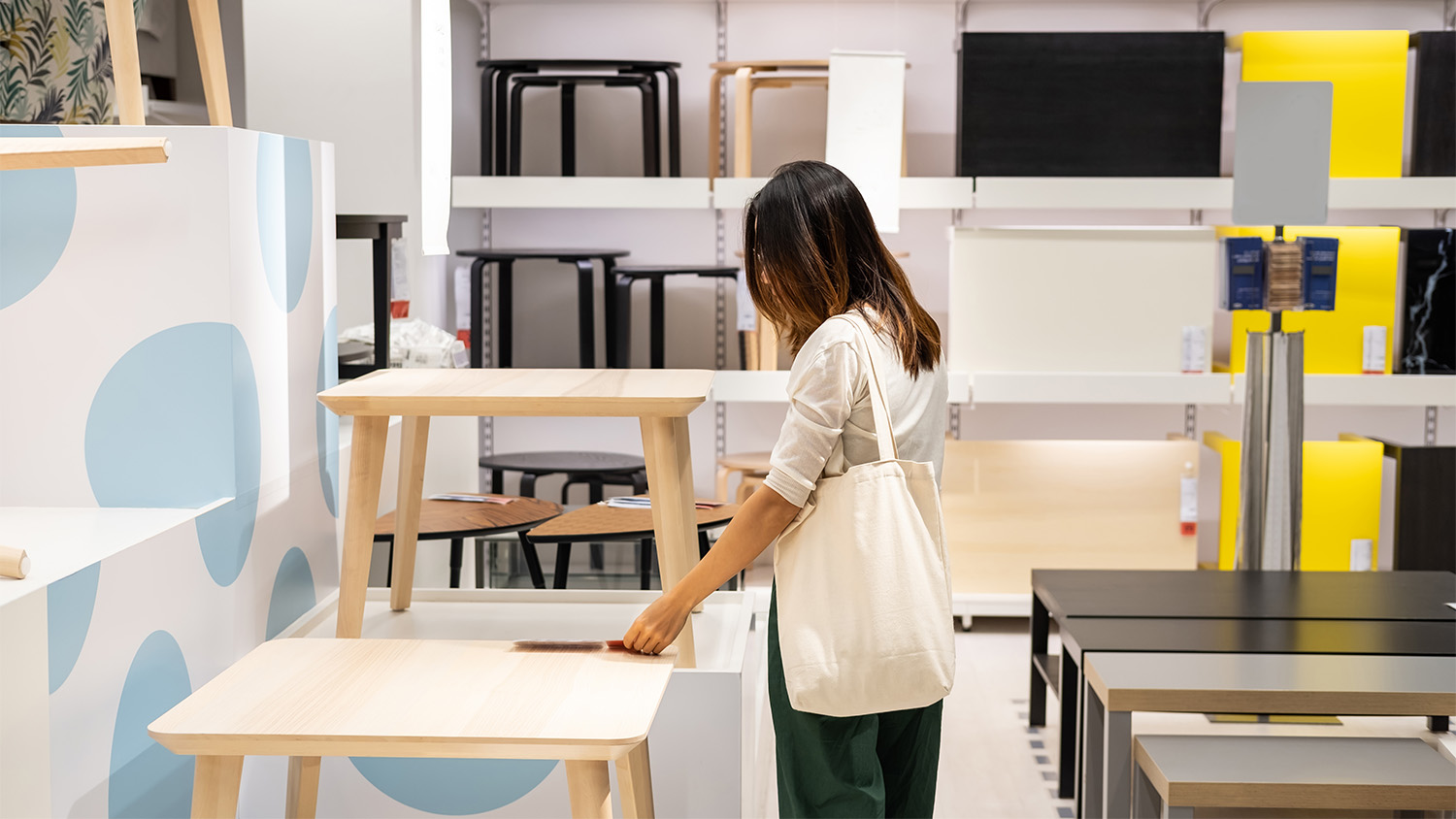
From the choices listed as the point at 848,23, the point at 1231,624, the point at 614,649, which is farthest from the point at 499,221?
the point at 614,649

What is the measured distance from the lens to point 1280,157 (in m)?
2.89

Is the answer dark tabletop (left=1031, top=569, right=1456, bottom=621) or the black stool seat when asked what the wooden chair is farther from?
the black stool seat

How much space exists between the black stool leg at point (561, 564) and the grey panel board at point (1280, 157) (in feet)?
5.72

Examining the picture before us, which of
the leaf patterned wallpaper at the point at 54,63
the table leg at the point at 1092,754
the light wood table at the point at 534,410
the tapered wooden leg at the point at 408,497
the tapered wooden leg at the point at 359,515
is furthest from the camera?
the leaf patterned wallpaper at the point at 54,63

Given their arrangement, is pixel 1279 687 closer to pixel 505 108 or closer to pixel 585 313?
pixel 585 313

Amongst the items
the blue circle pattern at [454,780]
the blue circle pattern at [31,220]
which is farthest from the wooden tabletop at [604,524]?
the blue circle pattern at [31,220]

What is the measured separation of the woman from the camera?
4.31 ft

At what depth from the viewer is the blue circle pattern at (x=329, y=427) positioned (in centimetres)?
186

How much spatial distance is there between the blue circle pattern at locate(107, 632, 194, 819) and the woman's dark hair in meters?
0.80

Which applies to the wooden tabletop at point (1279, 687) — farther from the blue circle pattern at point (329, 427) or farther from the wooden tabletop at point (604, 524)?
the blue circle pattern at point (329, 427)

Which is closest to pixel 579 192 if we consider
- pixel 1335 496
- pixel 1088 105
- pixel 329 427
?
pixel 1088 105

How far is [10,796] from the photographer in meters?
1.17

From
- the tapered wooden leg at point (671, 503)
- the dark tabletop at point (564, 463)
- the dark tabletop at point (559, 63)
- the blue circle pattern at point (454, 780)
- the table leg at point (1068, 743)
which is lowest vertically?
the table leg at point (1068, 743)

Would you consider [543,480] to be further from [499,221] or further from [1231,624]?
[1231,624]
